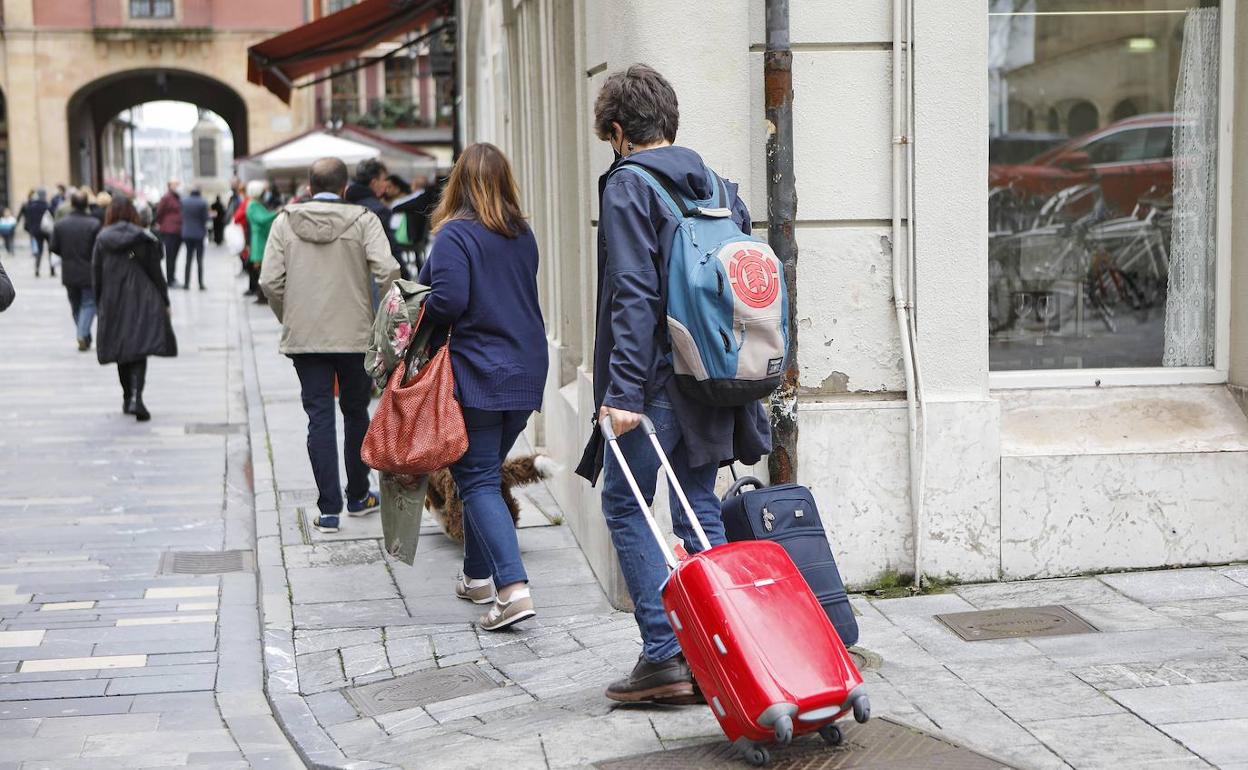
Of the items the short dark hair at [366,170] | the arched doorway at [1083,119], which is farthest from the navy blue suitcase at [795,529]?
the short dark hair at [366,170]

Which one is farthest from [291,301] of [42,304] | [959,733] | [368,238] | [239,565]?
[42,304]

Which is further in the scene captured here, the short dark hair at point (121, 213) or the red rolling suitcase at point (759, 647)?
the short dark hair at point (121, 213)

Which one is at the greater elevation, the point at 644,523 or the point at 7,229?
the point at 7,229

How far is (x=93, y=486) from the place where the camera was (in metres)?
9.56

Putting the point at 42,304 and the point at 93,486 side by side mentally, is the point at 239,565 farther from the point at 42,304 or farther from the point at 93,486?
the point at 42,304

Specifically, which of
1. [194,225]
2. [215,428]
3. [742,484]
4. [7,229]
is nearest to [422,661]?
[742,484]

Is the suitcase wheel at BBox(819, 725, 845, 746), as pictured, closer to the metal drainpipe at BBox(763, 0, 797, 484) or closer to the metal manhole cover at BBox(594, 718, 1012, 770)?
the metal manhole cover at BBox(594, 718, 1012, 770)

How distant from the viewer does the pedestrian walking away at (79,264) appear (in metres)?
17.2

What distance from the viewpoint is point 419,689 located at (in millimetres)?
5270

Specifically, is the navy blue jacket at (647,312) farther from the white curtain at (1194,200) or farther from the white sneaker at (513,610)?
the white curtain at (1194,200)

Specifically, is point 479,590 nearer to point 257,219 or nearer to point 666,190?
point 666,190

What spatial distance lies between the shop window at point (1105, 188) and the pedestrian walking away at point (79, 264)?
41.6 ft

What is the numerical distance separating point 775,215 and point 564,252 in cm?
263

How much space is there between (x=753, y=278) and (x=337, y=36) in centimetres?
1170
